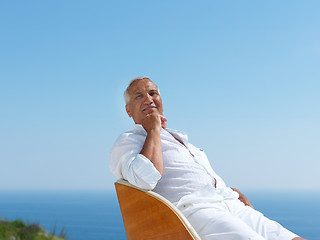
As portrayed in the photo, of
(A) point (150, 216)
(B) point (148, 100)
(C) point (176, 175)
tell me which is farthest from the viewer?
(B) point (148, 100)

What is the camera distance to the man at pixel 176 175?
236 cm

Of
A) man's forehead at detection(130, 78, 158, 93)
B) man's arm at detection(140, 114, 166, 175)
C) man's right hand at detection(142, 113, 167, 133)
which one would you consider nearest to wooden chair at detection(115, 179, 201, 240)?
man's arm at detection(140, 114, 166, 175)

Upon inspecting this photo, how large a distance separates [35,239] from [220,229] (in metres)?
4.62

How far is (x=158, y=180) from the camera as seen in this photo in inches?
104

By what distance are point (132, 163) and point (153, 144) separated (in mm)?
215

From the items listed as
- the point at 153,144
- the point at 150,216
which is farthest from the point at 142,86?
the point at 150,216

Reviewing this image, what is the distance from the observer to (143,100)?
300 centimetres

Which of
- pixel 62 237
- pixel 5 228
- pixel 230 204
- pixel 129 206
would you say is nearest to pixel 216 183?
pixel 230 204

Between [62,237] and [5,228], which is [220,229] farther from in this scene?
[5,228]

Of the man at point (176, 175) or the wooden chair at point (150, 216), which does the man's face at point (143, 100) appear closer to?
the man at point (176, 175)

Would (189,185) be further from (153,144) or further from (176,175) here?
(153,144)

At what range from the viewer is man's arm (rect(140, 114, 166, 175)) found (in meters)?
2.47

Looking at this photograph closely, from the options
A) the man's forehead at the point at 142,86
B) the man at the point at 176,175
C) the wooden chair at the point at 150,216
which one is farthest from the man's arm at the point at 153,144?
the man's forehead at the point at 142,86

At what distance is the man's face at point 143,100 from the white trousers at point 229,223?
35.1 inches
